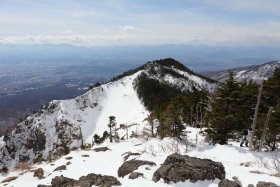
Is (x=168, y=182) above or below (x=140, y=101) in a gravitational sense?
above

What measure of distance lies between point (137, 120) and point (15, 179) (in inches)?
3401

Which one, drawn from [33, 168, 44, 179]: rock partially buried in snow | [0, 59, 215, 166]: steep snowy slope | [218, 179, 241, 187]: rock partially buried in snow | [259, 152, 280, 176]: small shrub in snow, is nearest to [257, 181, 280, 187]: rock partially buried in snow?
[218, 179, 241, 187]: rock partially buried in snow

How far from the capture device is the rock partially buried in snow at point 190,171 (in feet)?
64.3

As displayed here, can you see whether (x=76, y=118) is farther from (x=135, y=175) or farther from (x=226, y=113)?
(x=135, y=175)

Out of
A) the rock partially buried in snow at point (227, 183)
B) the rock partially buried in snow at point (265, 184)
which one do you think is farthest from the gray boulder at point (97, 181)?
the rock partially buried in snow at point (265, 184)

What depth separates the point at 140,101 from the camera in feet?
446

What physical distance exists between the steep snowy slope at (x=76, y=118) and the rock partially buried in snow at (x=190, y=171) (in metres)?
96.7

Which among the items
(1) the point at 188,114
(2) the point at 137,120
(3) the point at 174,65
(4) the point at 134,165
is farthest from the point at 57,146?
(4) the point at 134,165

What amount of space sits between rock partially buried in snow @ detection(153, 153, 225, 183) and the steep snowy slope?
9675 centimetres

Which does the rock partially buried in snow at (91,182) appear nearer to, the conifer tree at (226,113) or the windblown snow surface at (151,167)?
the windblown snow surface at (151,167)

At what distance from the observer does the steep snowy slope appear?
128000 mm

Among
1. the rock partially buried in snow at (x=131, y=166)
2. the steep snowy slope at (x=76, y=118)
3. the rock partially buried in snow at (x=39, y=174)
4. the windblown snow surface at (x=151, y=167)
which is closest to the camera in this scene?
the windblown snow surface at (x=151, y=167)

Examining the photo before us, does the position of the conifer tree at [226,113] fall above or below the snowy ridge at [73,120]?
above

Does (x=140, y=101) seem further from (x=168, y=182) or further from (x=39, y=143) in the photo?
(x=168, y=182)
